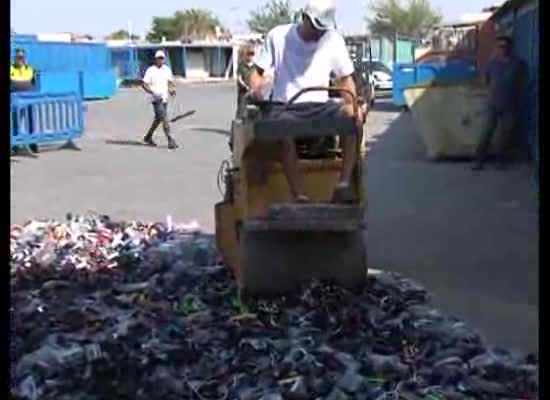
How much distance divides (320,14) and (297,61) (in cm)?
39

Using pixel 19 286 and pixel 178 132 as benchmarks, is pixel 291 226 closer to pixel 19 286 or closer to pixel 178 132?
pixel 19 286

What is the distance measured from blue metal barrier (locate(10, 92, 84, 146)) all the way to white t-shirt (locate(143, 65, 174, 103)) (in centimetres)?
150

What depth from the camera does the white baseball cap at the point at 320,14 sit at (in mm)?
7648

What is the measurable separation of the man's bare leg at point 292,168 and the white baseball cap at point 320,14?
828 millimetres

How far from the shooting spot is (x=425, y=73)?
95.2 ft

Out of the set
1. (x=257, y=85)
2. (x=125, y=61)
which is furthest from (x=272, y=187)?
(x=125, y=61)

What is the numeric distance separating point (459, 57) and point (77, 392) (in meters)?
24.1

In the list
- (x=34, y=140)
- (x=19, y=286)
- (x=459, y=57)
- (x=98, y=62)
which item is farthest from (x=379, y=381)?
(x=98, y=62)

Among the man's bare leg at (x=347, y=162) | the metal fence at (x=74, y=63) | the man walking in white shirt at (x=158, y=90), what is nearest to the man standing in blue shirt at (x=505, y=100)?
the man walking in white shirt at (x=158, y=90)

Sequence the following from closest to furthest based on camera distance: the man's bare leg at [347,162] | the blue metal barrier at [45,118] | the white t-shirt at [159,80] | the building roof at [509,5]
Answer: the man's bare leg at [347,162] → the building roof at [509,5] → the blue metal barrier at [45,118] → the white t-shirt at [159,80]

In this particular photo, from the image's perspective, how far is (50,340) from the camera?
7.00 metres

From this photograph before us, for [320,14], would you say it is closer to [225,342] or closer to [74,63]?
[225,342]

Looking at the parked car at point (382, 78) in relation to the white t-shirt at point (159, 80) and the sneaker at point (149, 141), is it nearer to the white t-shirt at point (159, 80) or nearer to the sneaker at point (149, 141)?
the sneaker at point (149, 141)

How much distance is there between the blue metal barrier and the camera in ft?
67.8
